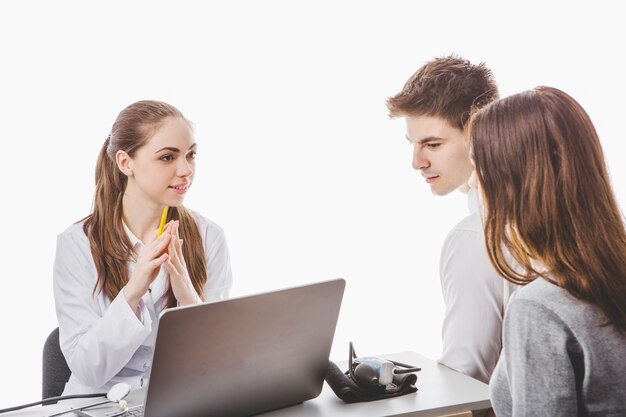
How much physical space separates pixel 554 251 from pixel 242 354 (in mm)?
649

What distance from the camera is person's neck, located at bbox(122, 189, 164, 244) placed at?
7.75ft

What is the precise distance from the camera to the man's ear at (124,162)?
229 centimetres

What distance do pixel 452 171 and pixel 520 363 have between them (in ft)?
3.09

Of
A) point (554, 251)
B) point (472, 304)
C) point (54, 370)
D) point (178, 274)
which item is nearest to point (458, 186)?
point (472, 304)

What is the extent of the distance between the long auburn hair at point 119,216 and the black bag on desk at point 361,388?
27.8 inches

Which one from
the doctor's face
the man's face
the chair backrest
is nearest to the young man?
the man's face

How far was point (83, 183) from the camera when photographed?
10.9ft

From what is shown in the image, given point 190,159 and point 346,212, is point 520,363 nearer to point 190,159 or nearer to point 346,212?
point 190,159

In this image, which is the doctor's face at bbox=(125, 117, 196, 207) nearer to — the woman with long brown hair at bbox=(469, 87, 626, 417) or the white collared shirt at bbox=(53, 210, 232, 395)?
the white collared shirt at bbox=(53, 210, 232, 395)

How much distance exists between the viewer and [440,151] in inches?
84.4

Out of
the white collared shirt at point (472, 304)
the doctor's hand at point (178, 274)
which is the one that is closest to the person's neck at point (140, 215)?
the doctor's hand at point (178, 274)

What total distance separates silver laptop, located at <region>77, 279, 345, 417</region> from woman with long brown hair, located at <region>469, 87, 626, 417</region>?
1.40ft

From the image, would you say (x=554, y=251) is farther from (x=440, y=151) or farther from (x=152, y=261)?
(x=152, y=261)

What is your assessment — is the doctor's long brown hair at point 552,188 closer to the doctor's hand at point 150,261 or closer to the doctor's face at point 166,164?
the doctor's hand at point 150,261
